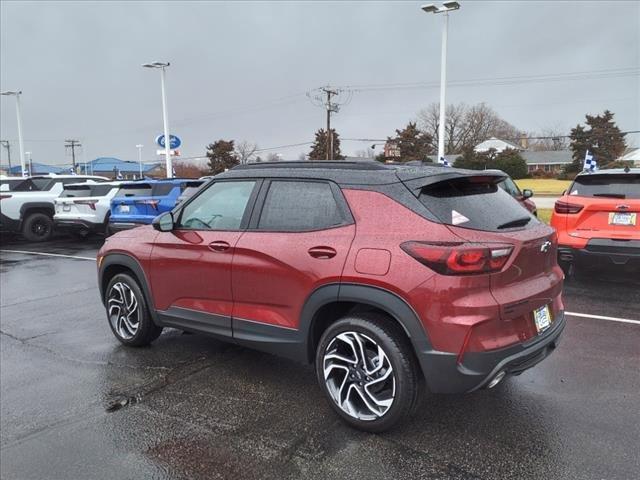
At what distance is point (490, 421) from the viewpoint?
3.33 meters

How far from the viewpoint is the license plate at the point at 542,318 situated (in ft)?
10.5

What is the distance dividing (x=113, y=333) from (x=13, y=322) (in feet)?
6.08

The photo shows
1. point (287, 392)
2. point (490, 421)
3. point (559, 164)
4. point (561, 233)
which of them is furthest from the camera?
point (559, 164)

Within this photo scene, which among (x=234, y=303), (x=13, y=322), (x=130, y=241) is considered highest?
(x=130, y=241)

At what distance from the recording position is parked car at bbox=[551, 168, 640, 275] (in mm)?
6324

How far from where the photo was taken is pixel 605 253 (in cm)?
645

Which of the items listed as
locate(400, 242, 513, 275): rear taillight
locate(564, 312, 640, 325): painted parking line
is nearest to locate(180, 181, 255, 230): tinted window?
locate(400, 242, 513, 275): rear taillight

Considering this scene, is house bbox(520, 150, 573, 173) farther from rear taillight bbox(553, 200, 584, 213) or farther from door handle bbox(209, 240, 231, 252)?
Answer: door handle bbox(209, 240, 231, 252)

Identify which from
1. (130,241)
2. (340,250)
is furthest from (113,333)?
(340,250)

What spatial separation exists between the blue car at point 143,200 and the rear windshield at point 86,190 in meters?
1.68

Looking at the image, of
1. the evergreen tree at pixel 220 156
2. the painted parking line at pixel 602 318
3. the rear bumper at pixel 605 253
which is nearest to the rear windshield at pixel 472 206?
the painted parking line at pixel 602 318

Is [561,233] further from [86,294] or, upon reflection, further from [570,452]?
[86,294]

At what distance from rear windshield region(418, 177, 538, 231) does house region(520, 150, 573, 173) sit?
88.2 metres

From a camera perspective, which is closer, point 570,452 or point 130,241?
point 570,452
